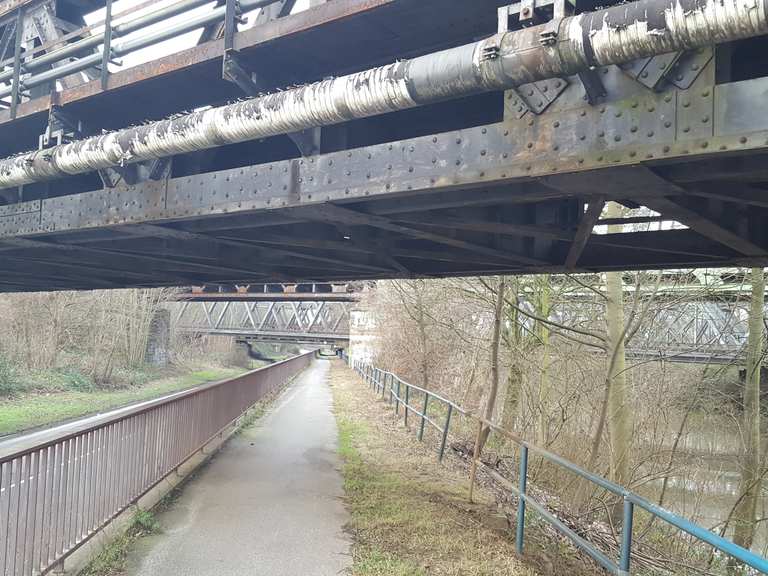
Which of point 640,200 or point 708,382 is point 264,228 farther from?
point 708,382

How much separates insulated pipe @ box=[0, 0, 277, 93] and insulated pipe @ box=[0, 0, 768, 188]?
3.25 feet

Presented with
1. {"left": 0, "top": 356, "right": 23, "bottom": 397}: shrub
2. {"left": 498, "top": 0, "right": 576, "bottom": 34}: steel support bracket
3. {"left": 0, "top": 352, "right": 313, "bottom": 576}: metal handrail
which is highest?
{"left": 498, "top": 0, "right": 576, "bottom": 34}: steel support bracket

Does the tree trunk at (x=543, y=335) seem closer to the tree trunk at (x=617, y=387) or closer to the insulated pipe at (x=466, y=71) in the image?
the tree trunk at (x=617, y=387)

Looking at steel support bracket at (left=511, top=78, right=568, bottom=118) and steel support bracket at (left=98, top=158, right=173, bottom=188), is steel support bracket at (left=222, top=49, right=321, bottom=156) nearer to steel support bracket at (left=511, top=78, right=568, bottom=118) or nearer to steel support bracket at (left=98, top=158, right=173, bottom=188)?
steel support bracket at (left=98, top=158, right=173, bottom=188)

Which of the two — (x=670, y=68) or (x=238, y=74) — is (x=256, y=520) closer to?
(x=238, y=74)

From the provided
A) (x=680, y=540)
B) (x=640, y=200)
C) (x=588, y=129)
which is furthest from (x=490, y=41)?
(x=680, y=540)

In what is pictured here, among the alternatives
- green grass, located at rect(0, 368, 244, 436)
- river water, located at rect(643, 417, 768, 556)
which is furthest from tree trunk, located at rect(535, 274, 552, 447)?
green grass, located at rect(0, 368, 244, 436)

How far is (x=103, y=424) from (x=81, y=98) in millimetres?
3451

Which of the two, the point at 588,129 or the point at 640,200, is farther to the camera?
the point at 640,200

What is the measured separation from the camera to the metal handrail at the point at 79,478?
424 cm

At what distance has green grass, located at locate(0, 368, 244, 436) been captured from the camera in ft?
53.1

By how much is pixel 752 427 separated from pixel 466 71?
28.7ft

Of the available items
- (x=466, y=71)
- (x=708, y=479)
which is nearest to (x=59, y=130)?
(x=466, y=71)

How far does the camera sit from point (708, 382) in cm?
1104
